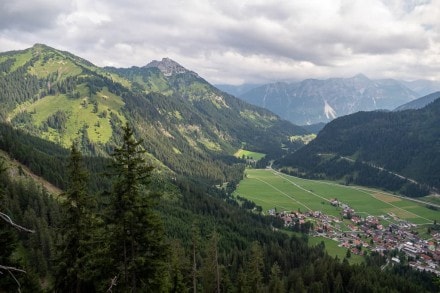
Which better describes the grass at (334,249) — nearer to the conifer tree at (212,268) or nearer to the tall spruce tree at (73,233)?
the conifer tree at (212,268)

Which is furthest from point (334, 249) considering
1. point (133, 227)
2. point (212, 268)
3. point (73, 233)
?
point (133, 227)

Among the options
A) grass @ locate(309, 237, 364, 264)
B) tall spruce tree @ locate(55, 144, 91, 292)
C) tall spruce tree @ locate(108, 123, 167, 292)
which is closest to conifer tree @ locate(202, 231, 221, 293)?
tall spruce tree @ locate(55, 144, 91, 292)

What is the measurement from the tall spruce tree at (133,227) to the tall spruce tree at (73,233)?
630 centimetres

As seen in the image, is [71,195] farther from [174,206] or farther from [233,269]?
[174,206]

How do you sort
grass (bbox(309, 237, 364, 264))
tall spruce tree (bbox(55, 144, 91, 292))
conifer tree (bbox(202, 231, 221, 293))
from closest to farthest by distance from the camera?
1. tall spruce tree (bbox(55, 144, 91, 292))
2. conifer tree (bbox(202, 231, 221, 293))
3. grass (bbox(309, 237, 364, 264))

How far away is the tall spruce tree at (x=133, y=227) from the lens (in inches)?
982

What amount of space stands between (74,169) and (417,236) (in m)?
207

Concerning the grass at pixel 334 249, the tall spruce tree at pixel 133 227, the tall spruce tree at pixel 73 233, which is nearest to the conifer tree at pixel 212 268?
the tall spruce tree at pixel 73 233

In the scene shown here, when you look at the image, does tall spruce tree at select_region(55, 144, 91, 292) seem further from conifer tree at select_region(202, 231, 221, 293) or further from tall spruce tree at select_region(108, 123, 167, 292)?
conifer tree at select_region(202, 231, 221, 293)

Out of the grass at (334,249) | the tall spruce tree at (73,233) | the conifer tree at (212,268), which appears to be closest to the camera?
the tall spruce tree at (73,233)

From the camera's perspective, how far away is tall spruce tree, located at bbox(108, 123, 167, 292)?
25.0 m

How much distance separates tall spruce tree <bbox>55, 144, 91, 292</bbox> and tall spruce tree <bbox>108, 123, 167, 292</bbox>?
6305 mm

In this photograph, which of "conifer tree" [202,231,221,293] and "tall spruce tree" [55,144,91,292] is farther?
"conifer tree" [202,231,221,293]

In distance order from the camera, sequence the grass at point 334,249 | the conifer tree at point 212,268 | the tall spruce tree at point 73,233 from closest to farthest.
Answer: the tall spruce tree at point 73,233 → the conifer tree at point 212,268 → the grass at point 334,249
